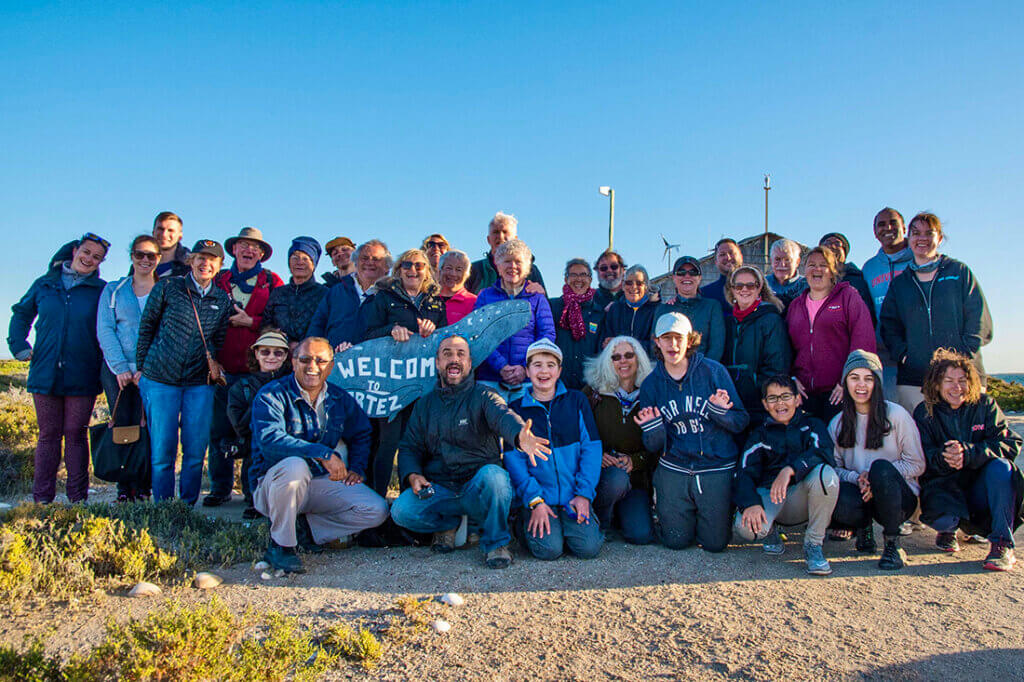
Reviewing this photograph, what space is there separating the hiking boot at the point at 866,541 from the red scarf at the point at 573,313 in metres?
2.98

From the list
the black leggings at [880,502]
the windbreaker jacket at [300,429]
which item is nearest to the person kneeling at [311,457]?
the windbreaker jacket at [300,429]

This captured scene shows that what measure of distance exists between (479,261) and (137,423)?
3871mm

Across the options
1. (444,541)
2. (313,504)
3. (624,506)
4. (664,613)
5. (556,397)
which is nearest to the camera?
(664,613)

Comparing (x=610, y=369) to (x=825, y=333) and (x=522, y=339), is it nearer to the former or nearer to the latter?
(x=522, y=339)

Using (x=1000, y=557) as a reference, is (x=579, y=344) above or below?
above

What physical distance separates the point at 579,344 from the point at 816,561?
2.97 m

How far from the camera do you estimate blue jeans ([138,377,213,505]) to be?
6.07 m

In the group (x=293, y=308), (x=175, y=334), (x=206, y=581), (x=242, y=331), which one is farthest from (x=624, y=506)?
(x=175, y=334)

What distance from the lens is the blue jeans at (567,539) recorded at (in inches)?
197

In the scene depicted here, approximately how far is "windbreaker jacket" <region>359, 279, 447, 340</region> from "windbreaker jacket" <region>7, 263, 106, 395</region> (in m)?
2.70

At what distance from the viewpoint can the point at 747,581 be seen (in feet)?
14.7

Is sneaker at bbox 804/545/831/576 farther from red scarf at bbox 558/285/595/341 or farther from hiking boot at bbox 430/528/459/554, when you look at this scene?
red scarf at bbox 558/285/595/341

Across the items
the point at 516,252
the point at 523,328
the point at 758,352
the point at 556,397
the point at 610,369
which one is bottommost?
the point at 556,397

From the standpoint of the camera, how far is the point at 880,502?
16.1 ft
